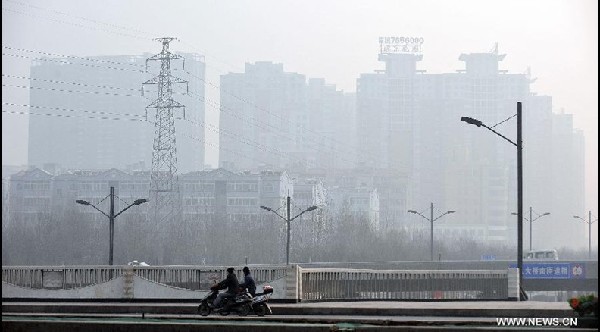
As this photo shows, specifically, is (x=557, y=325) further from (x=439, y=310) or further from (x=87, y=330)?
(x=87, y=330)

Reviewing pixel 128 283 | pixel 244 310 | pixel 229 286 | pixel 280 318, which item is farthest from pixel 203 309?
pixel 128 283

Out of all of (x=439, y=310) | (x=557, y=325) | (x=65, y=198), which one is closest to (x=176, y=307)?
(x=439, y=310)

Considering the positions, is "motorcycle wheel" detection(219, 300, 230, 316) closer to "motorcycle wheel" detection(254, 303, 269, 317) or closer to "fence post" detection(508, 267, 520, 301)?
"motorcycle wheel" detection(254, 303, 269, 317)

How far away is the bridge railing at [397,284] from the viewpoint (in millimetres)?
39978

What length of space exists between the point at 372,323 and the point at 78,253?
342 feet

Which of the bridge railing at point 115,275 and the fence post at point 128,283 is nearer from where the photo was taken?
the bridge railing at point 115,275

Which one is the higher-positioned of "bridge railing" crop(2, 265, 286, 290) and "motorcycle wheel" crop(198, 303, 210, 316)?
"bridge railing" crop(2, 265, 286, 290)

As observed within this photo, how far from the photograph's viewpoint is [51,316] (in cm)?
3086

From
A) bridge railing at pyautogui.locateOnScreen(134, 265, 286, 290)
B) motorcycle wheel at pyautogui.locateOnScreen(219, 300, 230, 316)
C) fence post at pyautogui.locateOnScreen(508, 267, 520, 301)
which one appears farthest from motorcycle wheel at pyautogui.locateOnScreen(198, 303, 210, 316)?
fence post at pyautogui.locateOnScreen(508, 267, 520, 301)

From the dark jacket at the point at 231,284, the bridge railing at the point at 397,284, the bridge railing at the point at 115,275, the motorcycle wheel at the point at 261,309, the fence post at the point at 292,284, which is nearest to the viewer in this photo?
the motorcycle wheel at the point at 261,309

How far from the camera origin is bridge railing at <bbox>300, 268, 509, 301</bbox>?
40.0 meters

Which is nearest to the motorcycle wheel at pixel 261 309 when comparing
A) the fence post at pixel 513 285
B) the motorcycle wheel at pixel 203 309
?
the motorcycle wheel at pixel 203 309

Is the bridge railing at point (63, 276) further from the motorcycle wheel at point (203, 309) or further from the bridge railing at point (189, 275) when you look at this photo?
the motorcycle wheel at point (203, 309)

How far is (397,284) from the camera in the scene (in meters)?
45.5
